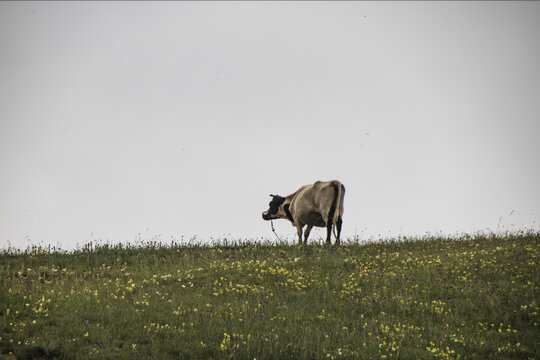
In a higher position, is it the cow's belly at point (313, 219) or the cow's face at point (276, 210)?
the cow's face at point (276, 210)

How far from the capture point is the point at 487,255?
1305cm

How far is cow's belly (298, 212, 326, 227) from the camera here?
67.1ft

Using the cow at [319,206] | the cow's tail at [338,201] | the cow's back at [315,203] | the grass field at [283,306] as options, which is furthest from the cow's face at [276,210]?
the grass field at [283,306]

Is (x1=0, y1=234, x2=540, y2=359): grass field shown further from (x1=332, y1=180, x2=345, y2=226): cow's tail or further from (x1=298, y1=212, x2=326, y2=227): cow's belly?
(x1=298, y1=212, x2=326, y2=227): cow's belly

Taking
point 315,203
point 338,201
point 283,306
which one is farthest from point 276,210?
point 283,306

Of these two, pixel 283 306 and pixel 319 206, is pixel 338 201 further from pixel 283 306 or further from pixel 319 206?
pixel 283 306

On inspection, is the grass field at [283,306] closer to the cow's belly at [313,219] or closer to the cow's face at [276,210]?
the cow's belly at [313,219]

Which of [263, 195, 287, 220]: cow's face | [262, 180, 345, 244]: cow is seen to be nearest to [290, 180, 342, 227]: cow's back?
[262, 180, 345, 244]: cow

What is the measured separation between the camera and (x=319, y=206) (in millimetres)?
19953

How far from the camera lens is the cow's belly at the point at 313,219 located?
20438 mm

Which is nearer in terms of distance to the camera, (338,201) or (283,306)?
(283,306)

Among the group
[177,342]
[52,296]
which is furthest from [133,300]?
[177,342]

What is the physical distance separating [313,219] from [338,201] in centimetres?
198

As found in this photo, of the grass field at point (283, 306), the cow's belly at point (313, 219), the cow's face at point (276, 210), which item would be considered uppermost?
the cow's face at point (276, 210)
